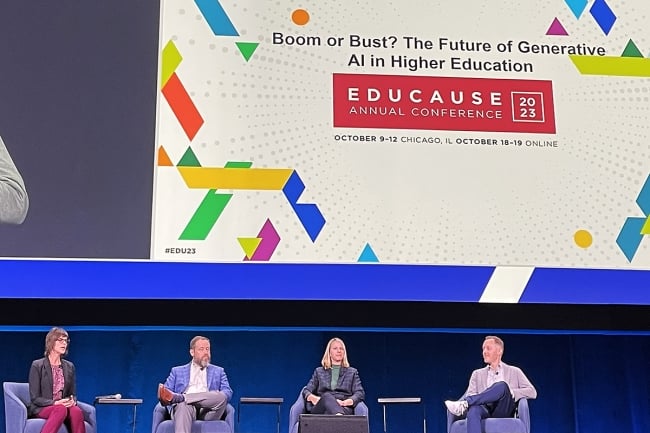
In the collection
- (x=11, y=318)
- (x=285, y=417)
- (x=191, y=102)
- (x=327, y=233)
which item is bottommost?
(x=285, y=417)

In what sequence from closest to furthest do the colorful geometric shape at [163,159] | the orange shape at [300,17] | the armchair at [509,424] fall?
the armchair at [509,424] < the colorful geometric shape at [163,159] < the orange shape at [300,17]

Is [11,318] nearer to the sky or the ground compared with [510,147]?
nearer to the ground

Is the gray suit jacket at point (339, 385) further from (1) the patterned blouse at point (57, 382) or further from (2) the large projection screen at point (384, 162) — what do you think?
(1) the patterned blouse at point (57, 382)

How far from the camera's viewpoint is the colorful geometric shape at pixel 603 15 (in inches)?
179

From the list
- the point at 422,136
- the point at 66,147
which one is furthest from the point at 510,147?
the point at 66,147

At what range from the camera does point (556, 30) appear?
4492 millimetres

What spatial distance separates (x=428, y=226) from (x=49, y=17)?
7.95ft

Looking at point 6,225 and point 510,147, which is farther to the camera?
point 510,147

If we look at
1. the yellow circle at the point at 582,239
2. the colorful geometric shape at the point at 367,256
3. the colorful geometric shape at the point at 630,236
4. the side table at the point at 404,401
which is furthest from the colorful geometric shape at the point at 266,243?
the colorful geometric shape at the point at 630,236

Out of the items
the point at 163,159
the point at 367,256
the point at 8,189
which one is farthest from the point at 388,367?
the point at 8,189

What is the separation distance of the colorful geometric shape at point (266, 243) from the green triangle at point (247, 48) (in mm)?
961

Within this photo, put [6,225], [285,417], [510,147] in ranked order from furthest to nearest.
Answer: [285,417] < [510,147] < [6,225]

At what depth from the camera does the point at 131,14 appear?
4348 mm

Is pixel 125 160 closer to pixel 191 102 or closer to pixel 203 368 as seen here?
pixel 191 102
